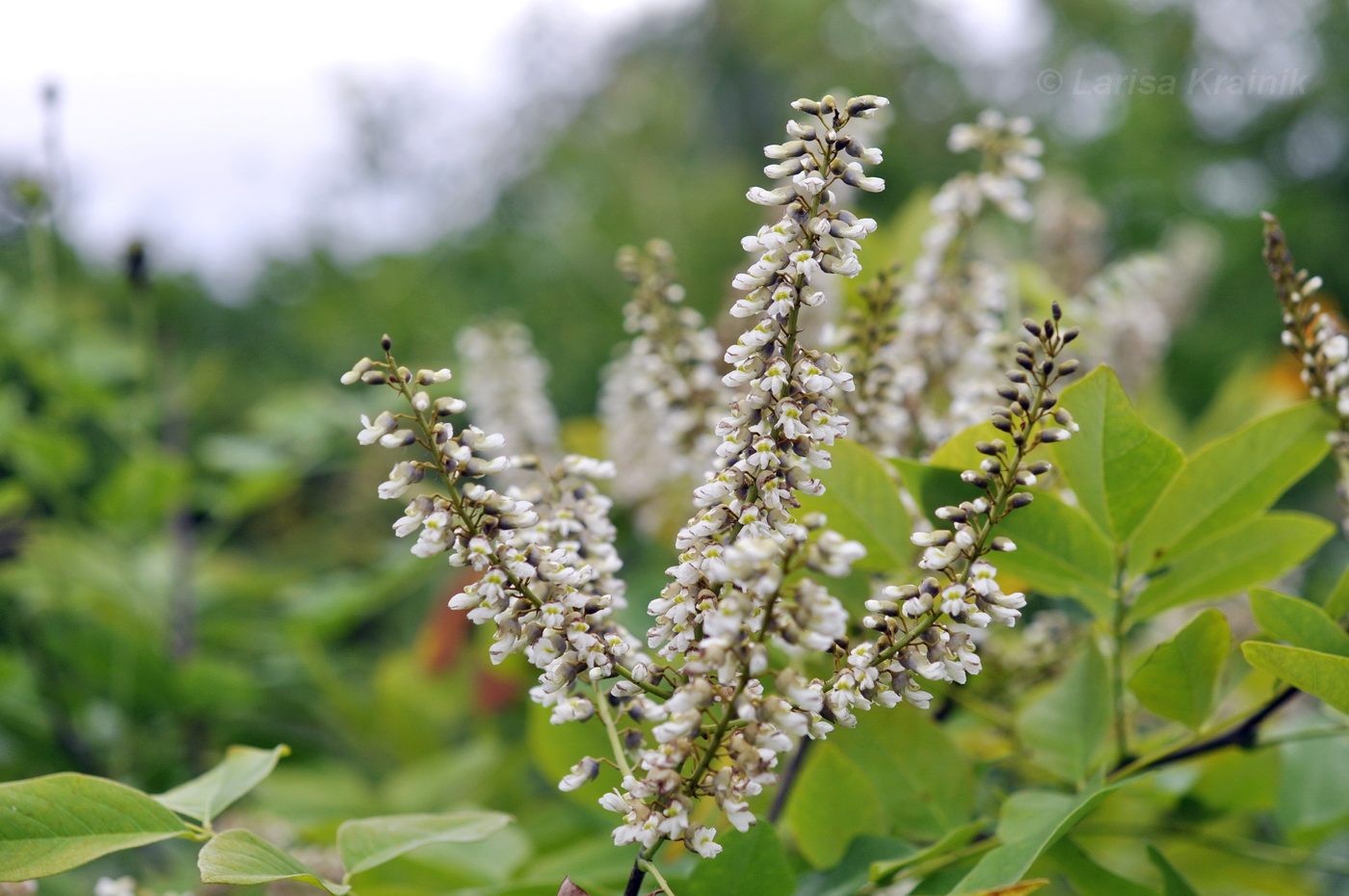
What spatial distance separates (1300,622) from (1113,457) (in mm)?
153

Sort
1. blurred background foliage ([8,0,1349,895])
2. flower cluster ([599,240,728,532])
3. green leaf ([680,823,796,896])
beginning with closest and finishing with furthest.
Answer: green leaf ([680,823,796,896]) → flower cluster ([599,240,728,532]) → blurred background foliage ([8,0,1349,895])

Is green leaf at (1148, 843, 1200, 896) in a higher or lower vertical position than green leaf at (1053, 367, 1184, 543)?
lower

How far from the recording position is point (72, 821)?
590 mm

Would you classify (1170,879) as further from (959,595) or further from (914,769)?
(959,595)

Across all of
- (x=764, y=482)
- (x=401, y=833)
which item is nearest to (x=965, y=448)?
(x=764, y=482)

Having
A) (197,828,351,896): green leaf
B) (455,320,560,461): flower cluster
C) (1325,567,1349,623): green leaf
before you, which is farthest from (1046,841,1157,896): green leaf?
(455,320,560,461): flower cluster

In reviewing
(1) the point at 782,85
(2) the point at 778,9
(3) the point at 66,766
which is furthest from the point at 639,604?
(1) the point at 782,85

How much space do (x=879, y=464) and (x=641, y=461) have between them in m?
0.67

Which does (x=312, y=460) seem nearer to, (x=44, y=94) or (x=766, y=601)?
(x=44, y=94)


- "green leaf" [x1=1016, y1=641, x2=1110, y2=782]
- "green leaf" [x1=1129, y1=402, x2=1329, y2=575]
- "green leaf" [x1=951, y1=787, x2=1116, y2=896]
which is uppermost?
"green leaf" [x1=1129, y1=402, x2=1329, y2=575]

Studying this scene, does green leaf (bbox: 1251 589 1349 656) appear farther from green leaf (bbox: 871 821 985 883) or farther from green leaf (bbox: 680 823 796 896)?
green leaf (bbox: 680 823 796 896)

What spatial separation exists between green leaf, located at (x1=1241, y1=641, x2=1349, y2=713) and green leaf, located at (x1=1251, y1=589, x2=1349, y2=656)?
52mm

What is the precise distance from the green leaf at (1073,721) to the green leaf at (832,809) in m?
0.13

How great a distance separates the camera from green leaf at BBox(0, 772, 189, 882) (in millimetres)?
574
